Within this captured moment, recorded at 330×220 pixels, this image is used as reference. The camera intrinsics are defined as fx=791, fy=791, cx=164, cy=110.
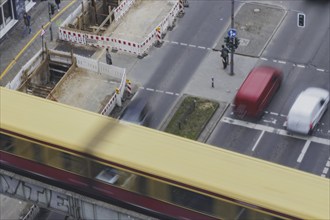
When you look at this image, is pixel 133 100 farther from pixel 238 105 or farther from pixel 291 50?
pixel 291 50

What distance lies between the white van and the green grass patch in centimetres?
613

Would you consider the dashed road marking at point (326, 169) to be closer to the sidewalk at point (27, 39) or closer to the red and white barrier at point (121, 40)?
the red and white barrier at point (121, 40)

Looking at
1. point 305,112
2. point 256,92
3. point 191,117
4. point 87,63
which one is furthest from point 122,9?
point 305,112

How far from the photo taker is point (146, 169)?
3988 cm

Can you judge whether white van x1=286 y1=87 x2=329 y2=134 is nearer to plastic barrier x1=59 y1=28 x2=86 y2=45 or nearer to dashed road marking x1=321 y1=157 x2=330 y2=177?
dashed road marking x1=321 y1=157 x2=330 y2=177

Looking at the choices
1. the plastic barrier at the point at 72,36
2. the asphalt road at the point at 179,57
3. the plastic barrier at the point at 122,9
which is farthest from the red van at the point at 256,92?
the plastic barrier at the point at 72,36

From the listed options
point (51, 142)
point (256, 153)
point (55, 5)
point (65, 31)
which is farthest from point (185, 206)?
point (55, 5)

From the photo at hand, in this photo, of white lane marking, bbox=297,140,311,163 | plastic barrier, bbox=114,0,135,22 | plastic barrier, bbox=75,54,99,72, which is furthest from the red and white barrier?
white lane marking, bbox=297,140,311,163

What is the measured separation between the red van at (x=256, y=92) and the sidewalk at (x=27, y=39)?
18.1m

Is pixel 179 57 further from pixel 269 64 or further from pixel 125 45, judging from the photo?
pixel 269 64

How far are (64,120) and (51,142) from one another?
170 centimetres

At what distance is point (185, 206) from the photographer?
39969 millimetres

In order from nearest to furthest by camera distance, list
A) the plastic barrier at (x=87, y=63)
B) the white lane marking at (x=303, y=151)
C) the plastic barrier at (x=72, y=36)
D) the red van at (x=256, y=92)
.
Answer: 1. the white lane marking at (x=303, y=151)
2. the red van at (x=256, y=92)
3. the plastic barrier at (x=87, y=63)
4. the plastic barrier at (x=72, y=36)

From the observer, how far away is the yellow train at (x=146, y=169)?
3788 centimetres
